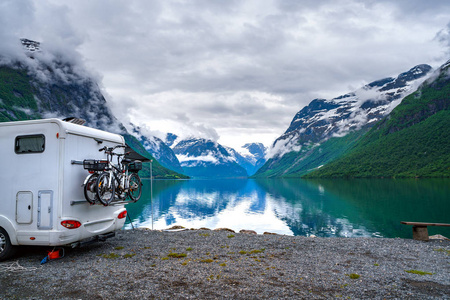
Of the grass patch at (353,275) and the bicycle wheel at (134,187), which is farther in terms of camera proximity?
the bicycle wheel at (134,187)

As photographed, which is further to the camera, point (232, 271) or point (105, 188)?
point (105, 188)

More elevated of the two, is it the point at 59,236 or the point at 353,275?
the point at 59,236

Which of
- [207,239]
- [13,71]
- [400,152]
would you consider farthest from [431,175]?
[13,71]

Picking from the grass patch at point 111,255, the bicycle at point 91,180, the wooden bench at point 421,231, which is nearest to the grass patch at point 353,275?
the wooden bench at point 421,231

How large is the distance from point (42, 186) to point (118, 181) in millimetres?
2355

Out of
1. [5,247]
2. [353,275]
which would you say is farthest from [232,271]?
[5,247]

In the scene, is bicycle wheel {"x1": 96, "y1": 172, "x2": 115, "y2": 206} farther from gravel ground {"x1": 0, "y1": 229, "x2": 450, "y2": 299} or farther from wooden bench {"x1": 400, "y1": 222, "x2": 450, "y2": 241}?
wooden bench {"x1": 400, "y1": 222, "x2": 450, "y2": 241}

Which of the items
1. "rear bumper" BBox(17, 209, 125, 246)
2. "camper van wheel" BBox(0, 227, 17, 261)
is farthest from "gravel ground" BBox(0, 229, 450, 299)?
"rear bumper" BBox(17, 209, 125, 246)

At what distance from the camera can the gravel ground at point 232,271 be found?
7.25 m

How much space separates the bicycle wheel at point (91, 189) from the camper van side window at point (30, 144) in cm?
177

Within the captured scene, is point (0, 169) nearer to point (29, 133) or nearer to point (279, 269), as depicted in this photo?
point (29, 133)

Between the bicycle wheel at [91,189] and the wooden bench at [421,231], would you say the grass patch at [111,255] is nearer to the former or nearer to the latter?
the bicycle wheel at [91,189]

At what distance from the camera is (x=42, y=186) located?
969 centimetres

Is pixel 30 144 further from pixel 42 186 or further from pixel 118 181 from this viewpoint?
pixel 118 181
